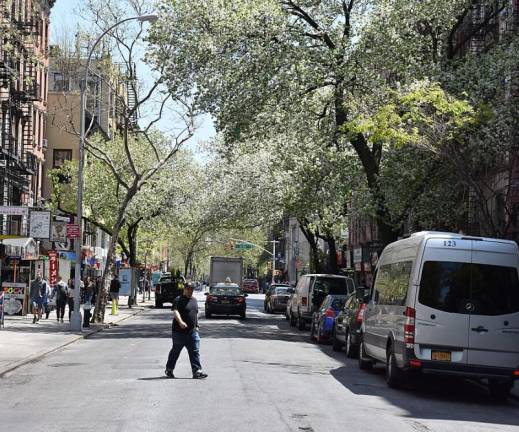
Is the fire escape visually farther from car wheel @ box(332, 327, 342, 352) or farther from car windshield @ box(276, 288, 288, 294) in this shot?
car wheel @ box(332, 327, 342, 352)

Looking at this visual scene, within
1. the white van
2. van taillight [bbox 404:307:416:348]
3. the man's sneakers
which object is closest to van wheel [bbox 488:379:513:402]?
the white van

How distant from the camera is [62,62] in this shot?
1545 inches

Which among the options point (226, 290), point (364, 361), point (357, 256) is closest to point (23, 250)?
point (226, 290)

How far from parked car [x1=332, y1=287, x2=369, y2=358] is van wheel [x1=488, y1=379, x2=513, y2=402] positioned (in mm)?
3919

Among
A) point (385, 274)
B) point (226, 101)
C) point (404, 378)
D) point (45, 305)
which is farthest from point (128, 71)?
point (404, 378)

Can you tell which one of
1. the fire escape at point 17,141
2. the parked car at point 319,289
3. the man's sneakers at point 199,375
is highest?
the fire escape at point 17,141

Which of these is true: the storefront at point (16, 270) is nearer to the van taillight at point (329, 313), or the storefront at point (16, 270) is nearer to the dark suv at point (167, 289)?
the dark suv at point (167, 289)

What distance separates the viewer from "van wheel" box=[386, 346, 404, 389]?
636 inches

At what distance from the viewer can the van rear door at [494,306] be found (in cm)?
1537

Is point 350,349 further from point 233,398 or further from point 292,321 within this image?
point 292,321

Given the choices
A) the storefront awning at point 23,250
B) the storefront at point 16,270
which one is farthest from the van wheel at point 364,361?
the storefront awning at point 23,250

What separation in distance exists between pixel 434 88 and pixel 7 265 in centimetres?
2855

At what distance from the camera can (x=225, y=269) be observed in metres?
65.5

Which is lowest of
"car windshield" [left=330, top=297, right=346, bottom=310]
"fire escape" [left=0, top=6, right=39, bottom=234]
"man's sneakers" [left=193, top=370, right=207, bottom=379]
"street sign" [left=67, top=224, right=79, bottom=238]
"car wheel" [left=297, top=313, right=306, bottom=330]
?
"man's sneakers" [left=193, top=370, right=207, bottom=379]
